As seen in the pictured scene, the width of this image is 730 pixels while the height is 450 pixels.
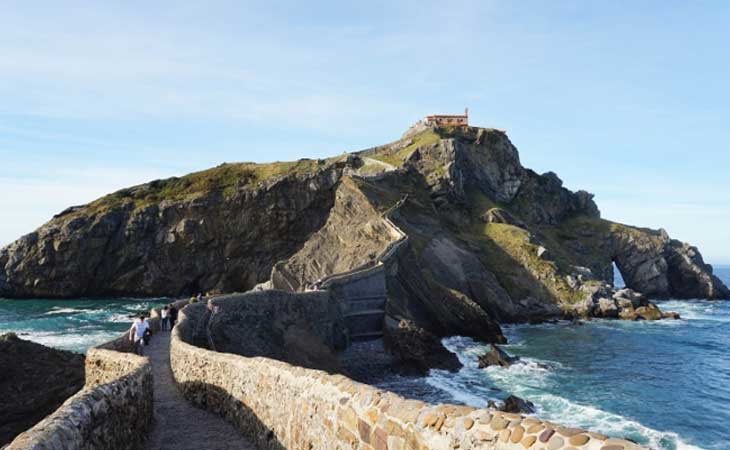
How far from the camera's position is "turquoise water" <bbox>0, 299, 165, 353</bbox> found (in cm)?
4541

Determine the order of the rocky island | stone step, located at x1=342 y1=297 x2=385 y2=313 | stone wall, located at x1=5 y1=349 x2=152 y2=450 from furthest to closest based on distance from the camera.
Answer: stone step, located at x1=342 y1=297 x2=385 y2=313
the rocky island
stone wall, located at x1=5 y1=349 x2=152 y2=450

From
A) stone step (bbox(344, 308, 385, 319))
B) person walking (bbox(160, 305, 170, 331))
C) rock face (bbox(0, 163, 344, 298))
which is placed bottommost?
stone step (bbox(344, 308, 385, 319))

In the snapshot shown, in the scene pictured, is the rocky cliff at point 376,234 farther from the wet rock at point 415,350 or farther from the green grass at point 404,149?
the wet rock at point 415,350

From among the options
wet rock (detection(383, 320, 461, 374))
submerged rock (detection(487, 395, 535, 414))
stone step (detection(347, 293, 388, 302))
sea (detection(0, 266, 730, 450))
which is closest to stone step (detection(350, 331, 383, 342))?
wet rock (detection(383, 320, 461, 374))

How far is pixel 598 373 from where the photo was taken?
39.7 metres

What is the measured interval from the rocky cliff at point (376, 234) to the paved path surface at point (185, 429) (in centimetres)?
4034

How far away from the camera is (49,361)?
2886cm

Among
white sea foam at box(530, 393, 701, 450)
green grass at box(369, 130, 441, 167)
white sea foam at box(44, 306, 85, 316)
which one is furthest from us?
green grass at box(369, 130, 441, 167)

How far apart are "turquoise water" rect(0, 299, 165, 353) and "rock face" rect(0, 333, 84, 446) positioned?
10.7 m

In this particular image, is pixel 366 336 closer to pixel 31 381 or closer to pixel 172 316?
pixel 172 316

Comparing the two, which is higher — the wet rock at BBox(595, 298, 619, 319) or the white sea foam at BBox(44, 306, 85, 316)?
A: the wet rock at BBox(595, 298, 619, 319)

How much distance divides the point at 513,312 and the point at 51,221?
66601mm

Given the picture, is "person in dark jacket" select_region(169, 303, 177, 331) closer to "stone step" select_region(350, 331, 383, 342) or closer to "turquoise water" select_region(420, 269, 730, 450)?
"turquoise water" select_region(420, 269, 730, 450)

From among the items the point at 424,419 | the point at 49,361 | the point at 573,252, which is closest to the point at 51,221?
the point at 49,361
